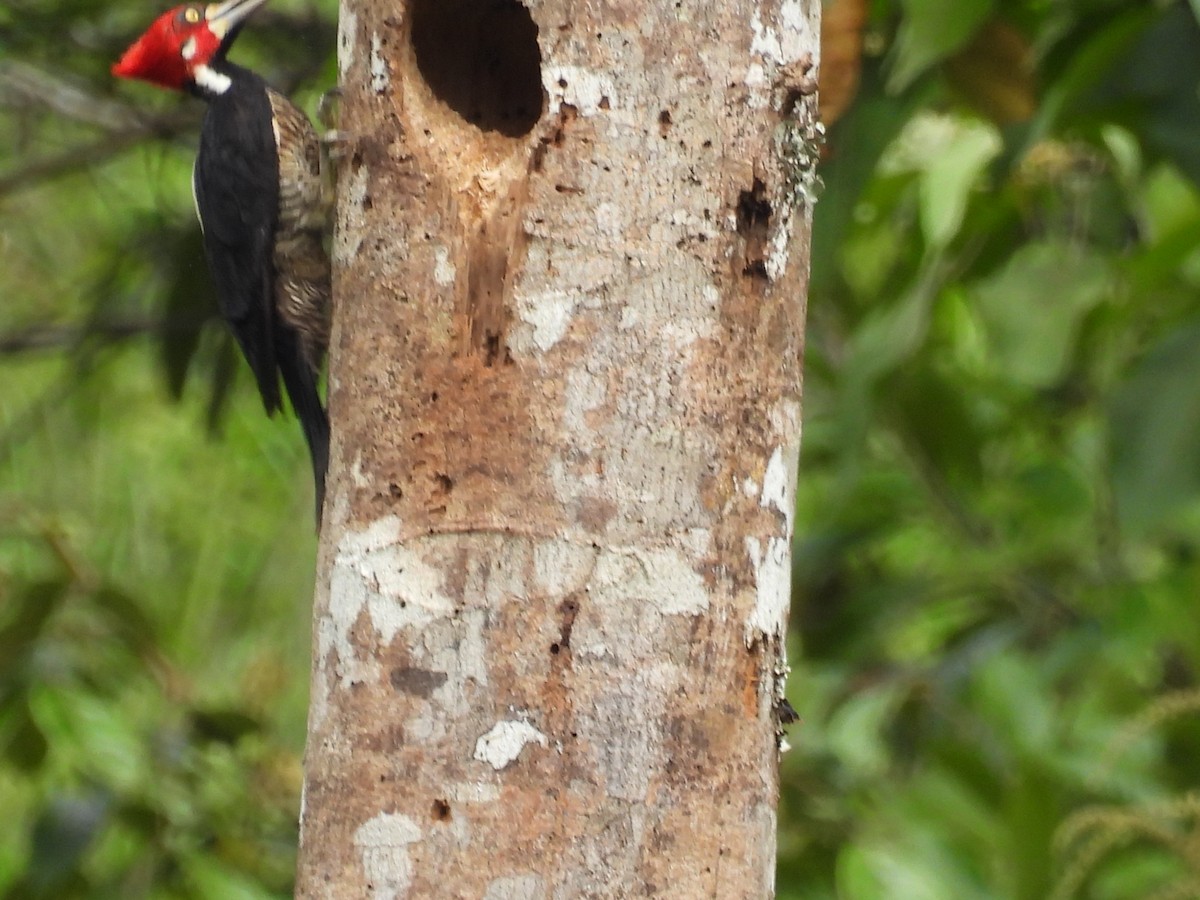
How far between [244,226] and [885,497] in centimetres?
171

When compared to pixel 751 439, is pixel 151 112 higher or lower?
higher

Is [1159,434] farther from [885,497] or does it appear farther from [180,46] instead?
[180,46]

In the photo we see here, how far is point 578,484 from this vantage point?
6.33 ft

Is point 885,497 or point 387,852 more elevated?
point 885,497

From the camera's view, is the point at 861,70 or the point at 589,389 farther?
the point at 861,70

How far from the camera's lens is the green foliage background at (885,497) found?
299cm

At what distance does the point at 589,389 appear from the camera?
1957 mm

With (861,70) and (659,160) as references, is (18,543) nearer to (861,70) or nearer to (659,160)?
(861,70)

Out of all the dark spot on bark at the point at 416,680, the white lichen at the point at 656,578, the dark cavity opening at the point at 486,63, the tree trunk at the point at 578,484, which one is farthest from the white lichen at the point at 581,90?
the dark spot on bark at the point at 416,680

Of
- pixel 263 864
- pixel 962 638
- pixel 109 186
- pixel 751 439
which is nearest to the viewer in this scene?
pixel 751 439

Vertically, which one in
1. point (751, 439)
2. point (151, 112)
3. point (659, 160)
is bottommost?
point (751, 439)

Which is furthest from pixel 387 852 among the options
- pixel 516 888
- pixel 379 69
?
pixel 379 69

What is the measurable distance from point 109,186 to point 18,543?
107 centimetres

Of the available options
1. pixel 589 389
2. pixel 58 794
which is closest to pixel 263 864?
pixel 58 794
